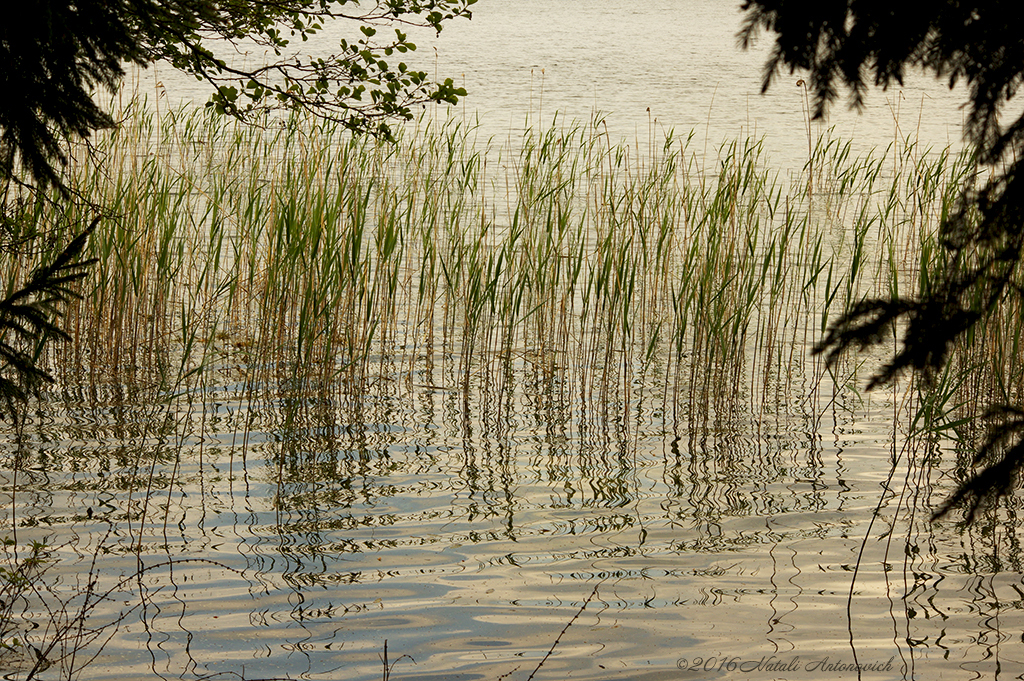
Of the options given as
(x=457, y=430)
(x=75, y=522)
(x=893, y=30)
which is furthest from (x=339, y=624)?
(x=893, y=30)

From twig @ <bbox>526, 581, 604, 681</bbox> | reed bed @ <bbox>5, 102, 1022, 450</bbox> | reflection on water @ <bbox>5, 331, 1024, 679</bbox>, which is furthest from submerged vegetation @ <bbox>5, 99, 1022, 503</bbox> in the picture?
twig @ <bbox>526, 581, 604, 681</bbox>

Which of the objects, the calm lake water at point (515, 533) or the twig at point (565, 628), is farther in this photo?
the calm lake water at point (515, 533)

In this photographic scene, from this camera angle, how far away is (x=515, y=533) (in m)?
4.07

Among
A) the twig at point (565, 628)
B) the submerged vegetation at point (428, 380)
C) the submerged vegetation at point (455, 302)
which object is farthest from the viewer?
the submerged vegetation at point (455, 302)

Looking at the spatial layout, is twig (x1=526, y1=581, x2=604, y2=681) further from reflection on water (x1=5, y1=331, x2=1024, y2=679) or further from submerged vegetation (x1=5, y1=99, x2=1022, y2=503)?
submerged vegetation (x1=5, y1=99, x2=1022, y2=503)

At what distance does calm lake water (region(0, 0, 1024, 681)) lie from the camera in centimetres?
320

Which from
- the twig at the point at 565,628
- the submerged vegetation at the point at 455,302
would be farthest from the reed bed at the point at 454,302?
the twig at the point at 565,628

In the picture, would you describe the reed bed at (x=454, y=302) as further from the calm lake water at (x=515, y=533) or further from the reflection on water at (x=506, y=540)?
the reflection on water at (x=506, y=540)

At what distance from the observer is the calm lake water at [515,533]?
320cm

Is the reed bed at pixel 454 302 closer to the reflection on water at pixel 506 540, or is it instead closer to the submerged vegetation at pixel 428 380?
the submerged vegetation at pixel 428 380

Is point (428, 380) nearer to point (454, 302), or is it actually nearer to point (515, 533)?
point (454, 302)

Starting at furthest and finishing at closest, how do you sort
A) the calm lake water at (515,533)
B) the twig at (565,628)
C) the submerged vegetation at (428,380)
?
1. the submerged vegetation at (428,380)
2. the calm lake water at (515,533)
3. the twig at (565,628)

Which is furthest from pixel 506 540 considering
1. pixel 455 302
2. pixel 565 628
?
pixel 455 302

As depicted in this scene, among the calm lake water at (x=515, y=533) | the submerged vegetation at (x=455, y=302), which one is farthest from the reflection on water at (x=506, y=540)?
the submerged vegetation at (x=455, y=302)
